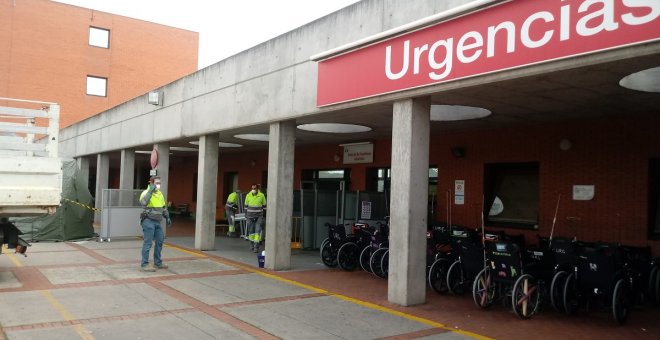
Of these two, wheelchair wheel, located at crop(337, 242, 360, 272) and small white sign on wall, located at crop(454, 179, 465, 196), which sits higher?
small white sign on wall, located at crop(454, 179, 465, 196)

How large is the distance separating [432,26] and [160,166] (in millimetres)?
11660

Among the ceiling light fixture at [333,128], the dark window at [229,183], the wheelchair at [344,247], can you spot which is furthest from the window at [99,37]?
the wheelchair at [344,247]

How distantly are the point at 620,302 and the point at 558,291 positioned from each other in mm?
769

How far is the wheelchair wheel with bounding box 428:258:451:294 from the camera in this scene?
8453mm

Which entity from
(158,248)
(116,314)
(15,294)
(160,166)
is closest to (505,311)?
(116,314)

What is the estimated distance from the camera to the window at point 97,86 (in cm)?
3694

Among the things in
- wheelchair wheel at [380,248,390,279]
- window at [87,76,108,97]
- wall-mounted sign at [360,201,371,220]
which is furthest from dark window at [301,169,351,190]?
window at [87,76,108,97]

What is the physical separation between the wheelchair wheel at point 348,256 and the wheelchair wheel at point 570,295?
14.8 feet

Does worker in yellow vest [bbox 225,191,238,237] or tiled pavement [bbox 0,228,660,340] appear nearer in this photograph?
tiled pavement [bbox 0,228,660,340]

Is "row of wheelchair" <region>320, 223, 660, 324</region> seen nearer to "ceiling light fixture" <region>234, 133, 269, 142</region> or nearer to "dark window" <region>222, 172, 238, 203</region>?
"ceiling light fixture" <region>234, 133, 269, 142</region>

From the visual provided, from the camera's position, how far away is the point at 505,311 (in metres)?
7.40

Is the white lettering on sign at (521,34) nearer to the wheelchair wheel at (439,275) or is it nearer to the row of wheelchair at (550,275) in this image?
the row of wheelchair at (550,275)

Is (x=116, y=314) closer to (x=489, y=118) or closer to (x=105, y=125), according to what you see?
(x=489, y=118)

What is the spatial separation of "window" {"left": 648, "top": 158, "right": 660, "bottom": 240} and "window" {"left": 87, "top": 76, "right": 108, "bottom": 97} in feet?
119
